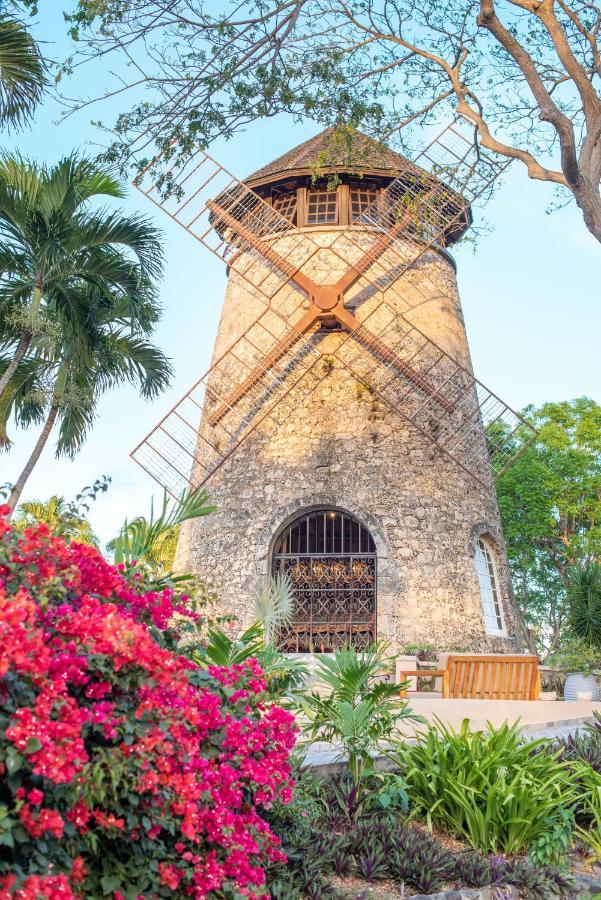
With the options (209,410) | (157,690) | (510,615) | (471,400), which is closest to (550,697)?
(510,615)

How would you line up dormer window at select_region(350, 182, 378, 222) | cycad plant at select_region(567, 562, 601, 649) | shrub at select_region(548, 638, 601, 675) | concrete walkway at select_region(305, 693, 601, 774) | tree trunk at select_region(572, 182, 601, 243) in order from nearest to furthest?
1. tree trunk at select_region(572, 182, 601, 243)
2. concrete walkway at select_region(305, 693, 601, 774)
3. shrub at select_region(548, 638, 601, 675)
4. cycad plant at select_region(567, 562, 601, 649)
5. dormer window at select_region(350, 182, 378, 222)

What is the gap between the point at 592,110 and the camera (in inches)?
286

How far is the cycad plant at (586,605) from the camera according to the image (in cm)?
1185

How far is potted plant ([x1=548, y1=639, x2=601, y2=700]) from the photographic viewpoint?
11.3 m

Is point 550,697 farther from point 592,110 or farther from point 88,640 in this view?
point 88,640

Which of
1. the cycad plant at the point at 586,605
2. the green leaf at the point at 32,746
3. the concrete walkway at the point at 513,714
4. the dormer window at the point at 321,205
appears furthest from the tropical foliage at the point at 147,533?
the dormer window at the point at 321,205

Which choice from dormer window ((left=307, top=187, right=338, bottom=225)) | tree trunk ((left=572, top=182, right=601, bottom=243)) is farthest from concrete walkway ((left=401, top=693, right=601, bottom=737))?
dormer window ((left=307, top=187, right=338, bottom=225))

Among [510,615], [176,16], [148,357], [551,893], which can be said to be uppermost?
[176,16]

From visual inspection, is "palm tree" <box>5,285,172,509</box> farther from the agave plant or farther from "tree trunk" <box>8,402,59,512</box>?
the agave plant

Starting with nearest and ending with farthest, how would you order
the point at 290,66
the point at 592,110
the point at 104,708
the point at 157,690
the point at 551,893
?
the point at 104,708
the point at 157,690
the point at 551,893
the point at 592,110
the point at 290,66

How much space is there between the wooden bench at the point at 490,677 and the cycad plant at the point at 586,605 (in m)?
1.93

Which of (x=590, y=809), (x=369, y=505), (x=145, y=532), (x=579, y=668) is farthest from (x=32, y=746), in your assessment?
(x=369, y=505)

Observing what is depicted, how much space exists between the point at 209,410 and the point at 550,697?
7.35 m

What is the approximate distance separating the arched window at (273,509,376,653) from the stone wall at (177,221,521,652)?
1.28 ft
